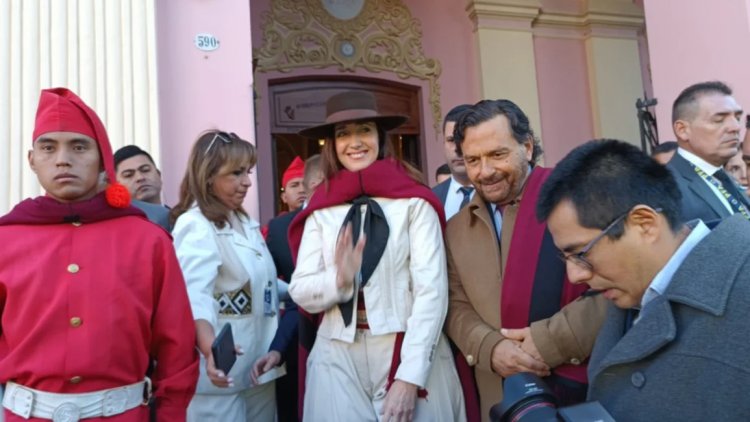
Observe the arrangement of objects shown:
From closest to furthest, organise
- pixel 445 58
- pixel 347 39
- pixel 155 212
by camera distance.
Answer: pixel 155 212 < pixel 347 39 < pixel 445 58

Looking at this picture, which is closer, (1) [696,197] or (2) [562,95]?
(1) [696,197]

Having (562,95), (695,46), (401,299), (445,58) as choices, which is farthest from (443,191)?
(562,95)

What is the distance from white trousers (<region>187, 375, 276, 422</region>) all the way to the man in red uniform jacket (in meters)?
0.44

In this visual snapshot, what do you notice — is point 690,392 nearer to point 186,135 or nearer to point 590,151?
point 590,151

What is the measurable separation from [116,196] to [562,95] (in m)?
6.48

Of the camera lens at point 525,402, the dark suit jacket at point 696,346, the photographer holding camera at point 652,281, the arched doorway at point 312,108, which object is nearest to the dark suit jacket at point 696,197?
the photographer holding camera at point 652,281

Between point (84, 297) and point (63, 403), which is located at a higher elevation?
point (84, 297)

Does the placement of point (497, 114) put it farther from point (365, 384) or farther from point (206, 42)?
point (206, 42)

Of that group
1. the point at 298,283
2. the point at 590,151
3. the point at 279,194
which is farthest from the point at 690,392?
the point at 279,194

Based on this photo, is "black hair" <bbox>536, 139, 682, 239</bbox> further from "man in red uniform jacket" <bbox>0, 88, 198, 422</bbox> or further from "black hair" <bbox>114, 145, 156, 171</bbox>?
"black hair" <bbox>114, 145, 156, 171</bbox>

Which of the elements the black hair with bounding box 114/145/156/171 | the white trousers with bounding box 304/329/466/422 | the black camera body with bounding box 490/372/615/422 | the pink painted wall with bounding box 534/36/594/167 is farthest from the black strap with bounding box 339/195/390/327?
the pink painted wall with bounding box 534/36/594/167

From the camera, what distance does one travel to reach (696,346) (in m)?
1.36

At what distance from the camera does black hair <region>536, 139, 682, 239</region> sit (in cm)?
150

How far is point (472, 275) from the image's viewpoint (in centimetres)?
239
